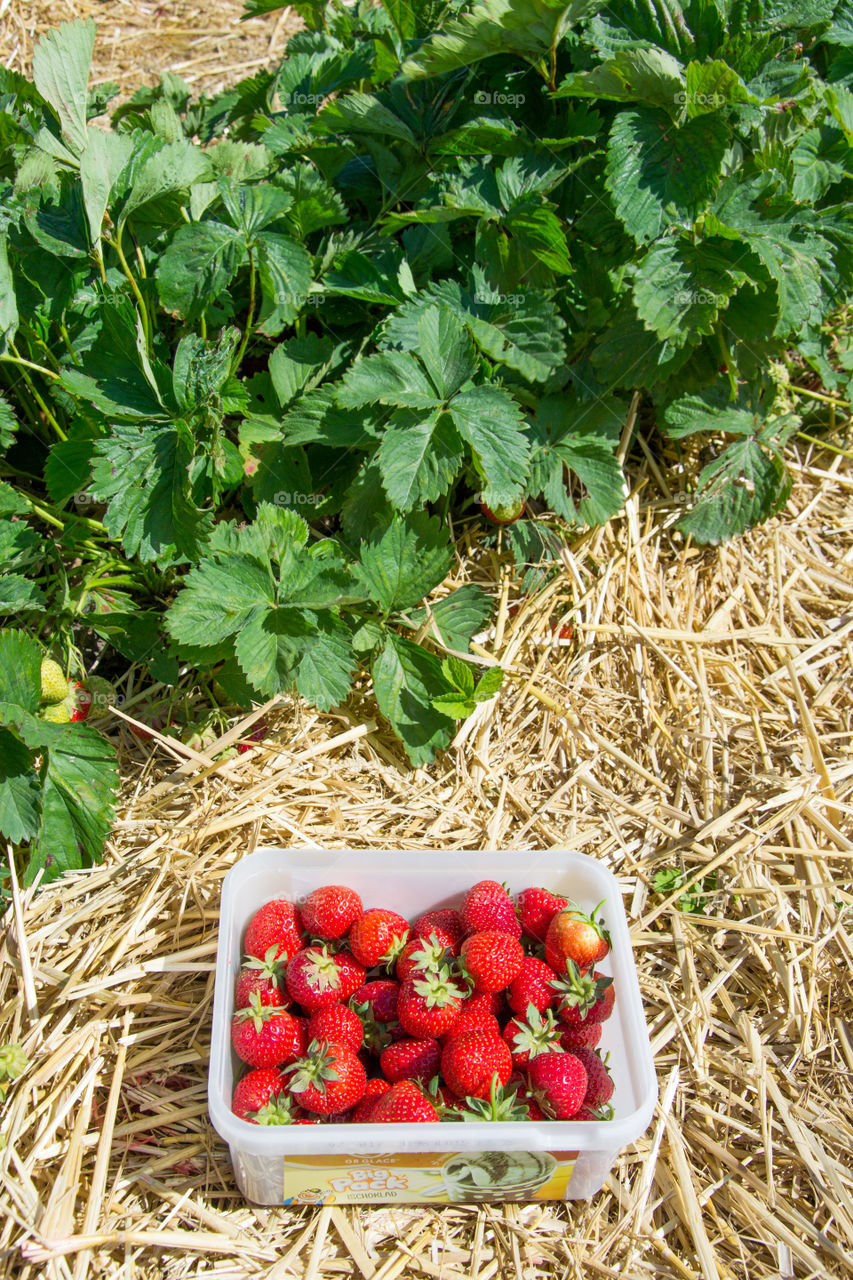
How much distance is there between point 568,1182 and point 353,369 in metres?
1.18

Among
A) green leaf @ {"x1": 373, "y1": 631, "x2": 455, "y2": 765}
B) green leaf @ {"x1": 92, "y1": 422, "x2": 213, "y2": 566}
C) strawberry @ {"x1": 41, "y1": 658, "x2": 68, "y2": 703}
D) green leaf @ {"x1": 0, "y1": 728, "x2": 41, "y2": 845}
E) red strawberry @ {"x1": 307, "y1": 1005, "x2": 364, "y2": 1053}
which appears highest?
green leaf @ {"x1": 92, "y1": 422, "x2": 213, "y2": 566}

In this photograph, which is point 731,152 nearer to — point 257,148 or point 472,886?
point 257,148

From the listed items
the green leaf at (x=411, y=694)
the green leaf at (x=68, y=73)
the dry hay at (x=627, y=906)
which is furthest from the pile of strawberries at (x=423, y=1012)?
the green leaf at (x=68, y=73)

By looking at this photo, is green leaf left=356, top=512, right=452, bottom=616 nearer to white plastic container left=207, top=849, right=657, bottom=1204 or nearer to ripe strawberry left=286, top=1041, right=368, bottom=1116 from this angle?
white plastic container left=207, top=849, right=657, bottom=1204

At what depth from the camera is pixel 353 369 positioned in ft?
4.98

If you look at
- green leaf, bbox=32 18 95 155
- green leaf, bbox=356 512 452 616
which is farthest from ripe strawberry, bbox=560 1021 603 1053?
green leaf, bbox=32 18 95 155

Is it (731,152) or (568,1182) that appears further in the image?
(731,152)

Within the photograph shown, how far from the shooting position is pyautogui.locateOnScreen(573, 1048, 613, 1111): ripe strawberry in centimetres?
119

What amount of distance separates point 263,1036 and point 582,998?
1.34ft

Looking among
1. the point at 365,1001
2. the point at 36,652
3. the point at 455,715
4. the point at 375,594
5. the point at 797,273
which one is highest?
the point at 797,273

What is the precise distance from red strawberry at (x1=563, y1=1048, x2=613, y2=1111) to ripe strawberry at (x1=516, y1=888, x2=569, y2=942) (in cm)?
17

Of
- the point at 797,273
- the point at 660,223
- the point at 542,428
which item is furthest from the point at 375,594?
the point at 797,273

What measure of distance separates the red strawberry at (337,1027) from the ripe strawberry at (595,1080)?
0.28 m

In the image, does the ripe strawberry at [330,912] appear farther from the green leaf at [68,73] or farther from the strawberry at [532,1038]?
the green leaf at [68,73]
